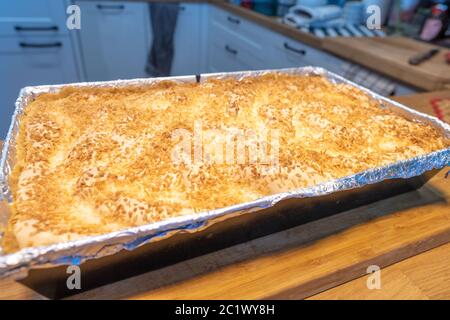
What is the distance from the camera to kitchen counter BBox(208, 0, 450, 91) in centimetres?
149

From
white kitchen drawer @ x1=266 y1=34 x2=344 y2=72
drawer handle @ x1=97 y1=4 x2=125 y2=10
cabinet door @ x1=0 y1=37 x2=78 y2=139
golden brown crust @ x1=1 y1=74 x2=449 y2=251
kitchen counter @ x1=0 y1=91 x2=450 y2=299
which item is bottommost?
cabinet door @ x1=0 y1=37 x2=78 y2=139

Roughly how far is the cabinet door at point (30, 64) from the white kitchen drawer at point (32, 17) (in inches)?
2.2

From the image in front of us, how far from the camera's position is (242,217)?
702 millimetres

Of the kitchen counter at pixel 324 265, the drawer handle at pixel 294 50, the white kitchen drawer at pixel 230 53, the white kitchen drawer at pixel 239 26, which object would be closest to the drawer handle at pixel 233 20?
the white kitchen drawer at pixel 239 26

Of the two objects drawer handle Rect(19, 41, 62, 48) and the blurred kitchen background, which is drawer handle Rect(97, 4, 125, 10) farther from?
drawer handle Rect(19, 41, 62, 48)

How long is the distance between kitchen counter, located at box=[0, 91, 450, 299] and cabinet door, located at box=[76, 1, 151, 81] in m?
2.30

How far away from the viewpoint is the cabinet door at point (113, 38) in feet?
8.14

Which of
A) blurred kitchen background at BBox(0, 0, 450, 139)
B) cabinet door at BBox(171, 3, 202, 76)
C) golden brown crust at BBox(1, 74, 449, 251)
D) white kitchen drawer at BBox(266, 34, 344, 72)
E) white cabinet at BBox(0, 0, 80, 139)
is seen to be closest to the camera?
golden brown crust at BBox(1, 74, 449, 251)

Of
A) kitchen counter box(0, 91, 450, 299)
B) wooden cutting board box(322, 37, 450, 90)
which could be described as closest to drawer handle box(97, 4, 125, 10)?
wooden cutting board box(322, 37, 450, 90)

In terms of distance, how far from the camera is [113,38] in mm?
2643

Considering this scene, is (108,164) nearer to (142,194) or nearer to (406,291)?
(142,194)

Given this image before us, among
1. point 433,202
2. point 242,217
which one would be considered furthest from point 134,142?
point 433,202
